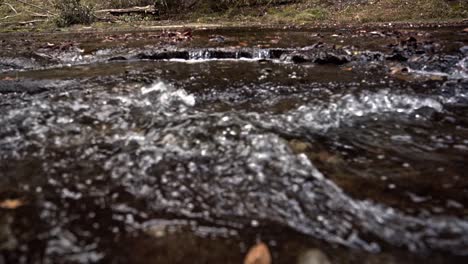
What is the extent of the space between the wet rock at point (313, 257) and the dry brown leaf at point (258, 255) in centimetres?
18

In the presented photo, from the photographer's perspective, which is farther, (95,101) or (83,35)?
(83,35)

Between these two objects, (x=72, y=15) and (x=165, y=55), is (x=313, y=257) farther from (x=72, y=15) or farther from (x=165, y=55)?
(x=72, y=15)

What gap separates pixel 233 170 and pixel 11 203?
161cm

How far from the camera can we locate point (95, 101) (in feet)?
15.3

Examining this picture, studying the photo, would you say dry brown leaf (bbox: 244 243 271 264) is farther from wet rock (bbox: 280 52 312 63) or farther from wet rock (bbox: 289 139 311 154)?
wet rock (bbox: 280 52 312 63)

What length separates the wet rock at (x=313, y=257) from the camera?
2.01 m

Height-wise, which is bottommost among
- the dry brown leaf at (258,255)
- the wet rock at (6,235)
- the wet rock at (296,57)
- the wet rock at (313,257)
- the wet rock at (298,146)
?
the wet rock at (6,235)

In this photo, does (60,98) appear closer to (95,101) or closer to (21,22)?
(95,101)

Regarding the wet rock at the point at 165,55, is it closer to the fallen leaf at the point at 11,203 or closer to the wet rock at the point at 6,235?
the fallen leaf at the point at 11,203

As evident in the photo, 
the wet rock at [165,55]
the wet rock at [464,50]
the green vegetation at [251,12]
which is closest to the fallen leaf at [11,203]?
the wet rock at [165,55]

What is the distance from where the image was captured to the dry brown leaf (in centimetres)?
203

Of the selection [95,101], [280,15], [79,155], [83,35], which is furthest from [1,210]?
[280,15]

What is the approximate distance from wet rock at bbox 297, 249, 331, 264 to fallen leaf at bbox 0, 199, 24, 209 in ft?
6.37

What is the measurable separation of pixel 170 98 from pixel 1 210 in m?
2.68
